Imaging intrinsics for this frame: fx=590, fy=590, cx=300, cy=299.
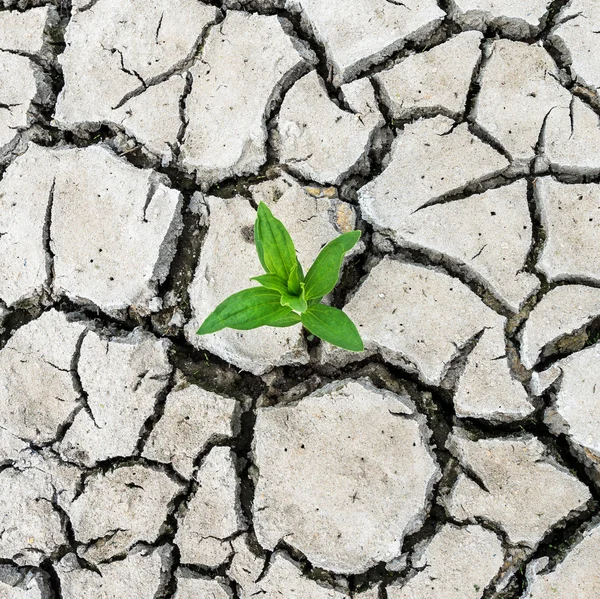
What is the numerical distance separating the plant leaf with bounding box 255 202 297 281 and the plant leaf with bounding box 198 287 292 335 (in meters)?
0.07

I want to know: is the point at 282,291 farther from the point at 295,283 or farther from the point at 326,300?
the point at 326,300

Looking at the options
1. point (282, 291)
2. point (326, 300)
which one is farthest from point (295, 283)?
point (326, 300)

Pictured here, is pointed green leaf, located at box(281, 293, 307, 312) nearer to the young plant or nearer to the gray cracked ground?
the young plant

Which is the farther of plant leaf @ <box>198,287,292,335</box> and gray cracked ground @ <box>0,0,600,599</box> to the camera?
gray cracked ground @ <box>0,0,600,599</box>

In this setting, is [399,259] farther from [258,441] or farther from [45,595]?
[45,595]

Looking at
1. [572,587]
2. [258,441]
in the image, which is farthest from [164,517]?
[572,587]

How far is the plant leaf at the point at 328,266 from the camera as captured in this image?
1.71 meters

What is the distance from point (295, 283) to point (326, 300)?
0.29 metres

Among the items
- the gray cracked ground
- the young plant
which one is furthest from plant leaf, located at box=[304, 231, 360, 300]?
the gray cracked ground

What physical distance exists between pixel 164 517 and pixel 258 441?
1.43 feet

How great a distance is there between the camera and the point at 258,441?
2.02 meters

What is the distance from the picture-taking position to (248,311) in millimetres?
1705

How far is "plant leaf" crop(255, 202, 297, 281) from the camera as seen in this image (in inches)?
65.8

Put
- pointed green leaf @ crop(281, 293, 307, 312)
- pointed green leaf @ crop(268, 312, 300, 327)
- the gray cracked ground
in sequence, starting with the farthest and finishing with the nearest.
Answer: the gray cracked ground, pointed green leaf @ crop(268, 312, 300, 327), pointed green leaf @ crop(281, 293, 307, 312)
